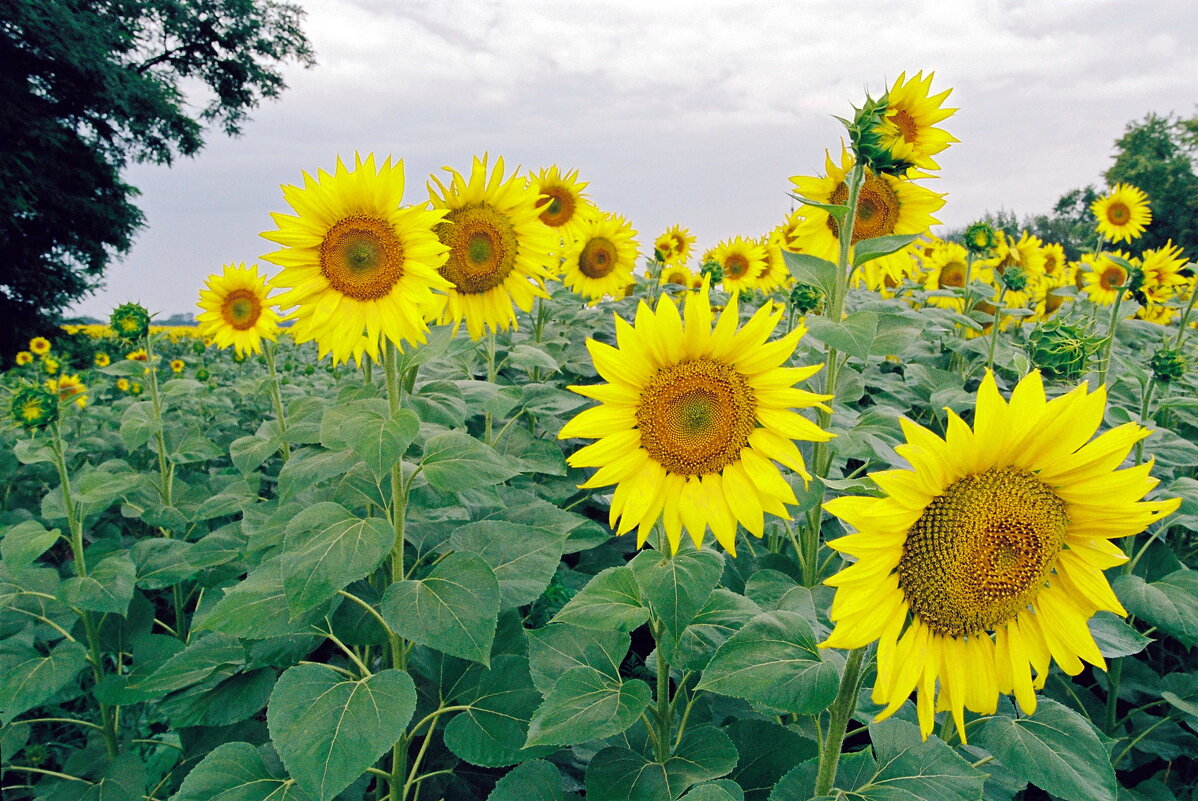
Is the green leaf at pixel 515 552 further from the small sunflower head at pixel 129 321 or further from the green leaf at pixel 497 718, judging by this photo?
the small sunflower head at pixel 129 321

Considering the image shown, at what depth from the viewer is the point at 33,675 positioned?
2.40 meters

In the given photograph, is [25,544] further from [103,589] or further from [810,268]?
[810,268]

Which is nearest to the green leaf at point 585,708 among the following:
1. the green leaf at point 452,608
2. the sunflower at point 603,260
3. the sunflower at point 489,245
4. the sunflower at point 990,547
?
the green leaf at point 452,608

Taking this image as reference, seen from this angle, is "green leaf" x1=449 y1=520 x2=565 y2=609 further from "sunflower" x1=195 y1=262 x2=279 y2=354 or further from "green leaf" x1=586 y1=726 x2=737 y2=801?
"sunflower" x1=195 y1=262 x2=279 y2=354

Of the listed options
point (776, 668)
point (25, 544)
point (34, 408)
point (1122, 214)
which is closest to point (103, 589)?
point (25, 544)

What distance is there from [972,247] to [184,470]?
17.9ft

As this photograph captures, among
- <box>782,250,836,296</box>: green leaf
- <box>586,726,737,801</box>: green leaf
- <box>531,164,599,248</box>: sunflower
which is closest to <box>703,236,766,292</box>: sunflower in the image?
<box>531,164,599,248</box>: sunflower

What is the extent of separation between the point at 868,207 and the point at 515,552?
5.44ft

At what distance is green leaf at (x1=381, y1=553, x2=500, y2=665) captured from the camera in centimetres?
165

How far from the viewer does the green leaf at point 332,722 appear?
150 centimetres

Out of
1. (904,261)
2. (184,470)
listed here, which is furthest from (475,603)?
(184,470)

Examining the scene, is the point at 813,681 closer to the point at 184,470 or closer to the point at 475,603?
the point at 475,603

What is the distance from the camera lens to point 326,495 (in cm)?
242

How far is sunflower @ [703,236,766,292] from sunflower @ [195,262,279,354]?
3.78 m
